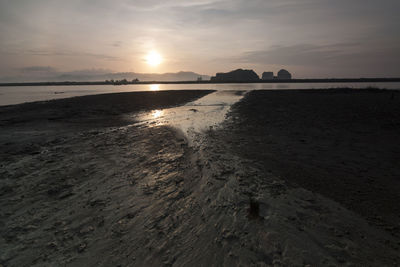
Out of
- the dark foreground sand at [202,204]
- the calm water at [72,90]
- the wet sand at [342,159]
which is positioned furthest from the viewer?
the calm water at [72,90]

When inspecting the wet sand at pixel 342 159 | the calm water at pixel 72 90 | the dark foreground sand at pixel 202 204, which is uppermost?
the calm water at pixel 72 90

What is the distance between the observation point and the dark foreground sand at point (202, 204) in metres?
3.18

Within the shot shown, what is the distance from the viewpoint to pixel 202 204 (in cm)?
462

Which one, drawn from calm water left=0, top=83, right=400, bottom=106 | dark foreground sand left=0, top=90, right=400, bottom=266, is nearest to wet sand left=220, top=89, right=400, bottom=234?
dark foreground sand left=0, top=90, right=400, bottom=266

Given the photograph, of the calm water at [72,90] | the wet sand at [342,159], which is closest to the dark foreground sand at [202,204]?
the wet sand at [342,159]

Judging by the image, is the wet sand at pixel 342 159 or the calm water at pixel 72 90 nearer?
the wet sand at pixel 342 159

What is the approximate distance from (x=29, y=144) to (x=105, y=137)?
3.45 m

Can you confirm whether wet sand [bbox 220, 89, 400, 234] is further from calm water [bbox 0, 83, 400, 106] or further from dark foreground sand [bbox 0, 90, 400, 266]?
calm water [bbox 0, 83, 400, 106]

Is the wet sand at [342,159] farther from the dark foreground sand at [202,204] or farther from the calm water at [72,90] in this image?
the calm water at [72,90]

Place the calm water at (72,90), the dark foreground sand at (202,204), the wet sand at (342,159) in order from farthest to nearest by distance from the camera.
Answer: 1. the calm water at (72,90)
2. the wet sand at (342,159)
3. the dark foreground sand at (202,204)

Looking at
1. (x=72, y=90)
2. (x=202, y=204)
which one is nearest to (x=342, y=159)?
(x=202, y=204)

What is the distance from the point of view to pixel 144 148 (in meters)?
8.87

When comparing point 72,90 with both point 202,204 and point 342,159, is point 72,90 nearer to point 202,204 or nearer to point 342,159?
point 202,204

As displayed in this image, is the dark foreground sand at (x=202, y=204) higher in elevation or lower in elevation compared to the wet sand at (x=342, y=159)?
lower
